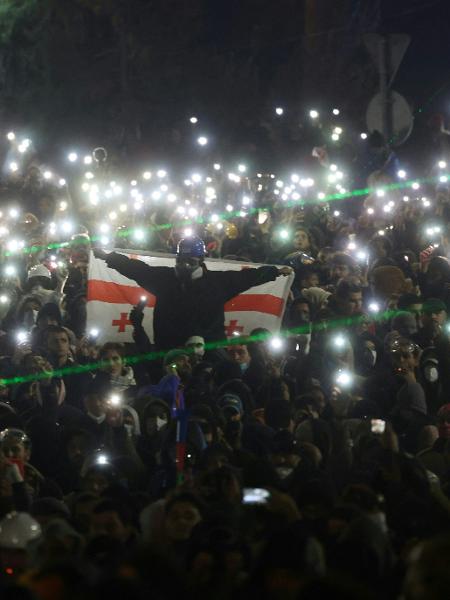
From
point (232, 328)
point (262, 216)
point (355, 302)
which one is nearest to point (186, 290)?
point (232, 328)

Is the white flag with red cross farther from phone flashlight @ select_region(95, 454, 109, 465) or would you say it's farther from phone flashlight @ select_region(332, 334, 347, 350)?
phone flashlight @ select_region(95, 454, 109, 465)

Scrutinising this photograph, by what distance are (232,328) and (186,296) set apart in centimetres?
115

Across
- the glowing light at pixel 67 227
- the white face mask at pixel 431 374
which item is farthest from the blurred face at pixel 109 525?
the glowing light at pixel 67 227

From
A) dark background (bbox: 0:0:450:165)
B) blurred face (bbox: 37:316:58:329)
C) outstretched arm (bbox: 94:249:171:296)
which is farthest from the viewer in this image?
dark background (bbox: 0:0:450:165)

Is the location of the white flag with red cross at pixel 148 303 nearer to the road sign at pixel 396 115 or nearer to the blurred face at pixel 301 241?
the road sign at pixel 396 115

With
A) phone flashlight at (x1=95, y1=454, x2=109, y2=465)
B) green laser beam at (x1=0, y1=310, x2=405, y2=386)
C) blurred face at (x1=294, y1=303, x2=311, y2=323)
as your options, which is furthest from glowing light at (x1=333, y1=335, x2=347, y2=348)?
phone flashlight at (x1=95, y1=454, x2=109, y2=465)

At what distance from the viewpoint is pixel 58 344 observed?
11938 mm

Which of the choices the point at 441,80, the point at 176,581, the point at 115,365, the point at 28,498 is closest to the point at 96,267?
the point at 115,365

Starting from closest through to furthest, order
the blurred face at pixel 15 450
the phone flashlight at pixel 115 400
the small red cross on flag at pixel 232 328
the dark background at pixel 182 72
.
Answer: the blurred face at pixel 15 450 < the phone flashlight at pixel 115 400 < the small red cross on flag at pixel 232 328 < the dark background at pixel 182 72

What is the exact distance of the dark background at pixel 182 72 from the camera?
33875 millimetres

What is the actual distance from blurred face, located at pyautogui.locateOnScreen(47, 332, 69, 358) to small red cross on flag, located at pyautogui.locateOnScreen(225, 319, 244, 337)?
2224 mm

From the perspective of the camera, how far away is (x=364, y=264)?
15.9 meters

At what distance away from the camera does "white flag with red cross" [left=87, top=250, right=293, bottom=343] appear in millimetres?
13445

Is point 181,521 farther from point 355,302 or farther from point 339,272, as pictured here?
point 339,272
